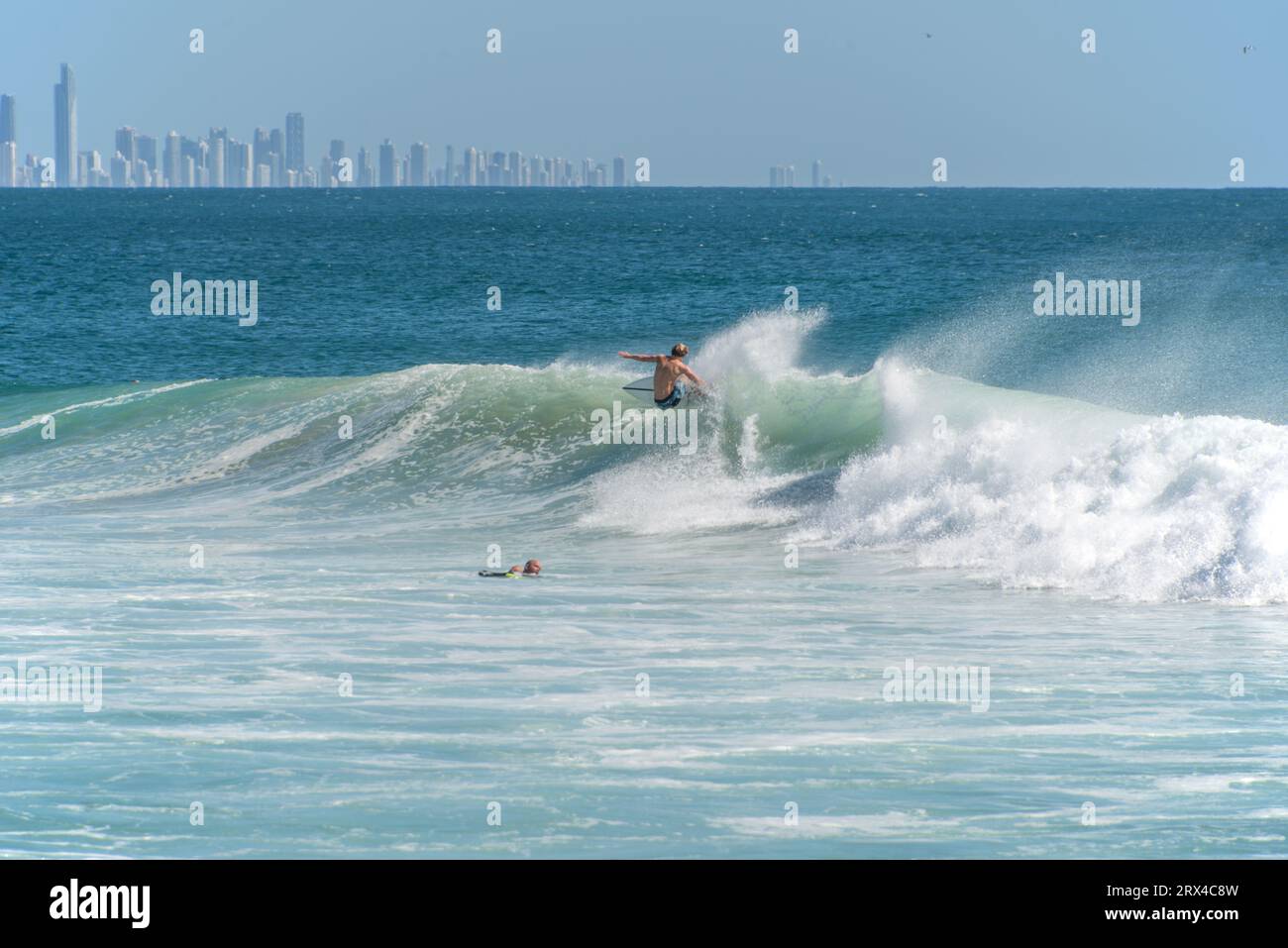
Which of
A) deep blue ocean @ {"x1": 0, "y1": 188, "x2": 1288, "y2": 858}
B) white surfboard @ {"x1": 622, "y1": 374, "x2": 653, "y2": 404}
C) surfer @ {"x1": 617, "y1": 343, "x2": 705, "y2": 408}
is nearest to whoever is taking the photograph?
deep blue ocean @ {"x1": 0, "y1": 188, "x2": 1288, "y2": 858}

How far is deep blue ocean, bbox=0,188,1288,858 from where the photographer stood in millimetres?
9836

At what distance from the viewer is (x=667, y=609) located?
1636 cm

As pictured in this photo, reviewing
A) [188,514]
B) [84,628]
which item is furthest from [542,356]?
[84,628]

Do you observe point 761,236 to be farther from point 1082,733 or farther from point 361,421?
point 1082,733

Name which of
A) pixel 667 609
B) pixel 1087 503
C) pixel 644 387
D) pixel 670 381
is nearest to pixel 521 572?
pixel 667 609

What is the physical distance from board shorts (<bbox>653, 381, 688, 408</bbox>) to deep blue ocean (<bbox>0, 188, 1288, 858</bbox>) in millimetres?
1292

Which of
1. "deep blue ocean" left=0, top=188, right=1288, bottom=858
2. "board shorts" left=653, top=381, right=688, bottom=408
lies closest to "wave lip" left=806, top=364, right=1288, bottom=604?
"deep blue ocean" left=0, top=188, right=1288, bottom=858

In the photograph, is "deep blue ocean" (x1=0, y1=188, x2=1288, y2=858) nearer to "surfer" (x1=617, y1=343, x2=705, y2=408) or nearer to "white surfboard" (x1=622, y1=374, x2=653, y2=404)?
"white surfboard" (x1=622, y1=374, x2=653, y2=404)

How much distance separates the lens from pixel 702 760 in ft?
35.4

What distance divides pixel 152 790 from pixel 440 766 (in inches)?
70.4

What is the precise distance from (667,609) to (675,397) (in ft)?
29.8

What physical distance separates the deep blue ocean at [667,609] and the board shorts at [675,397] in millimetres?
1292
